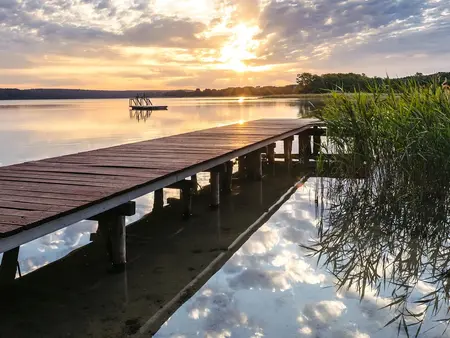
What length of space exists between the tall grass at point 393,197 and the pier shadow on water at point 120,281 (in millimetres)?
1356

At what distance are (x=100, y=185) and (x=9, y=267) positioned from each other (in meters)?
1.16

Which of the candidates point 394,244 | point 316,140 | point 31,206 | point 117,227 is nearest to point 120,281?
point 117,227

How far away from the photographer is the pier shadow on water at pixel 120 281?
3479 mm

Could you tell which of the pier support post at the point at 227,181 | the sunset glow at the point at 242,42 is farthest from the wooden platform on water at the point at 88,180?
the sunset glow at the point at 242,42

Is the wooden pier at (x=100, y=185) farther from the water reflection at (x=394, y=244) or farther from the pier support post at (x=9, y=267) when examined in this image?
the water reflection at (x=394, y=244)

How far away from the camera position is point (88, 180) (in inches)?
190

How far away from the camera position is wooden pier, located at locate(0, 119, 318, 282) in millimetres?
3520

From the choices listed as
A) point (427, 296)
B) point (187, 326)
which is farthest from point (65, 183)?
point (427, 296)

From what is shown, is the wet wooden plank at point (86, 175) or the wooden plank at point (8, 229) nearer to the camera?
the wooden plank at point (8, 229)

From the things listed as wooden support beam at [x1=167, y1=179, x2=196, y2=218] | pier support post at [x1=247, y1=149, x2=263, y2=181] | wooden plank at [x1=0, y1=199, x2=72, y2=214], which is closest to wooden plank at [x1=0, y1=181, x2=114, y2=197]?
wooden plank at [x1=0, y1=199, x2=72, y2=214]

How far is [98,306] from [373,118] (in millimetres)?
4379

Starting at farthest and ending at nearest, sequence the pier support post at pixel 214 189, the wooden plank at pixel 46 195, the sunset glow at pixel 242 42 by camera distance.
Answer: the sunset glow at pixel 242 42 → the pier support post at pixel 214 189 → the wooden plank at pixel 46 195

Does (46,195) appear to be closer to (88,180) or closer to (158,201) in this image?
(88,180)

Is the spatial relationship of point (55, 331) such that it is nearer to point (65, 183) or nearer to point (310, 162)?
point (65, 183)
